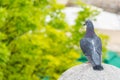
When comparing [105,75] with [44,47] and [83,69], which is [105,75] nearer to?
[83,69]

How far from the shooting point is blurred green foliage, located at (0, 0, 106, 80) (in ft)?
31.0

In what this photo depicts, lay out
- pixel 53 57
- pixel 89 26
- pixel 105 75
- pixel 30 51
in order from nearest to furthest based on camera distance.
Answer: pixel 105 75, pixel 89 26, pixel 30 51, pixel 53 57

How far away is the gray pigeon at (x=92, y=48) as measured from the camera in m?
6.05

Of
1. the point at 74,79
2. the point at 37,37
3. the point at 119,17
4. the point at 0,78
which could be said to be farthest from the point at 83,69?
the point at 119,17

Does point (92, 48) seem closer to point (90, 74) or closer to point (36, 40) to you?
point (90, 74)

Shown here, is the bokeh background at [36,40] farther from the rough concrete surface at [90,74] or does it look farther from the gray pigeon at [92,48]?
the rough concrete surface at [90,74]

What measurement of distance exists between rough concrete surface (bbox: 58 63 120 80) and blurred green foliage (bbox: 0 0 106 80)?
7.94ft

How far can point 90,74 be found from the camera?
595 cm

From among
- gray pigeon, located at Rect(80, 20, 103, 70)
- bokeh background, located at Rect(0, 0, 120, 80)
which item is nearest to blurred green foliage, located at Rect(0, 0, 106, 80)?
bokeh background, located at Rect(0, 0, 120, 80)

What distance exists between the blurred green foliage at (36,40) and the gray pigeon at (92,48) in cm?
232

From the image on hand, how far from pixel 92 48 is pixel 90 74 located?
0.45 metres

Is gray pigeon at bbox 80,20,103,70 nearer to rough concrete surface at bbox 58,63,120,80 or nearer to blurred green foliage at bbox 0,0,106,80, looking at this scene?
rough concrete surface at bbox 58,63,120,80

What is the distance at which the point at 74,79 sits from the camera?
5961 mm

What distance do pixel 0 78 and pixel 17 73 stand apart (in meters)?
1.02
